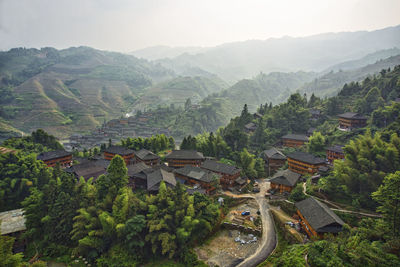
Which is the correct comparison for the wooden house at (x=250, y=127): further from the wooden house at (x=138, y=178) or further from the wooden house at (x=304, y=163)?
the wooden house at (x=138, y=178)

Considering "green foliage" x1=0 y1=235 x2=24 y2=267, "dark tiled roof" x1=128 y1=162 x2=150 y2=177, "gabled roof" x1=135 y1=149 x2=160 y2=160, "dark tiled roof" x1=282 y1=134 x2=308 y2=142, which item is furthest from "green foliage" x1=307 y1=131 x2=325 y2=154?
"green foliage" x1=0 y1=235 x2=24 y2=267

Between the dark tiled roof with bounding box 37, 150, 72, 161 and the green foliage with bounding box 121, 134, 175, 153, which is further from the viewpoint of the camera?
the green foliage with bounding box 121, 134, 175, 153

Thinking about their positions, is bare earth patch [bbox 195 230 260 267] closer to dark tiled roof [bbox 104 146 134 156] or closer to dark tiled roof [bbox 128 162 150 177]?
dark tiled roof [bbox 128 162 150 177]

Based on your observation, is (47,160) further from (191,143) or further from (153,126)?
(153,126)

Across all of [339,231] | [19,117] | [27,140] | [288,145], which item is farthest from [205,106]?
[339,231]

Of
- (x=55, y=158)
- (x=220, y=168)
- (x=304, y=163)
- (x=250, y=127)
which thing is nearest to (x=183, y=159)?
(x=220, y=168)

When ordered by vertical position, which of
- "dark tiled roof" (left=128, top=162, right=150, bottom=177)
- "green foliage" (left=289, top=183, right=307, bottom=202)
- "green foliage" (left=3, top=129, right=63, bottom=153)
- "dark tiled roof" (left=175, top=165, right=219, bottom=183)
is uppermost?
"green foliage" (left=3, top=129, right=63, bottom=153)

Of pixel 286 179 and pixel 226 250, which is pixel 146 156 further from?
pixel 286 179

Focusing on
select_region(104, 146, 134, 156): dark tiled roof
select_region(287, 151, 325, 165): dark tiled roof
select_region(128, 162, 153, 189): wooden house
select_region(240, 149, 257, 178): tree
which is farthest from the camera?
select_region(104, 146, 134, 156): dark tiled roof
